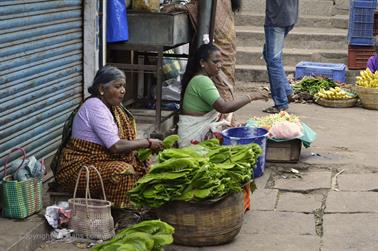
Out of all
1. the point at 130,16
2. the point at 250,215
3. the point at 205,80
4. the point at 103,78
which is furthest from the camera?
the point at 130,16

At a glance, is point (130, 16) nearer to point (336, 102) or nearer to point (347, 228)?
point (347, 228)

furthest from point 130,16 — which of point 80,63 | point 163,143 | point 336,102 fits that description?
point 336,102

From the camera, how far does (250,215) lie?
627 centimetres

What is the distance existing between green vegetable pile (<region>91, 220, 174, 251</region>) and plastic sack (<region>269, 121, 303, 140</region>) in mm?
2919

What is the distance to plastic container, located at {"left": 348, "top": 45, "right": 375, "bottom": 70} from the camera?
42.1 ft

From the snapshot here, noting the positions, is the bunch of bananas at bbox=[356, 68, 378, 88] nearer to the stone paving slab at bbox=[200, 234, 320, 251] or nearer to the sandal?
the sandal

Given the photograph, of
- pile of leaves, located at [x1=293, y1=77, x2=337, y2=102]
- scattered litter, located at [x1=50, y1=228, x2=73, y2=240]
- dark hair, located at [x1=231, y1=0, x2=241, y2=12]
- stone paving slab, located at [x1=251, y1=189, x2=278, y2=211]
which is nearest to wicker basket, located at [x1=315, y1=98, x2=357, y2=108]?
pile of leaves, located at [x1=293, y1=77, x2=337, y2=102]

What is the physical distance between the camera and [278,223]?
20.0 feet

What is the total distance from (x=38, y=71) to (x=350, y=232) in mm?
2767

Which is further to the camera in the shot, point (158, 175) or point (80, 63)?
point (80, 63)

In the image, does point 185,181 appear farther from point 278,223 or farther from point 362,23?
point 362,23

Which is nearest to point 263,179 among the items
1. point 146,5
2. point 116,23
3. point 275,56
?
point 116,23

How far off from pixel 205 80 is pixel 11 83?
6.55 ft

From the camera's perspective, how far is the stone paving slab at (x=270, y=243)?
5.50 meters
